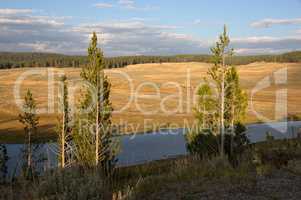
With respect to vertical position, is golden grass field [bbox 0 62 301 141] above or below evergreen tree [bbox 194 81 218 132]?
below

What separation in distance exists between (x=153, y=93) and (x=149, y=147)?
6582 cm

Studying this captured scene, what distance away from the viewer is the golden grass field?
75250 mm

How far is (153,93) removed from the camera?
11906 cm

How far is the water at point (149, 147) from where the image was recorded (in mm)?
46750

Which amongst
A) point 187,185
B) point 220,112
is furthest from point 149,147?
point 187,185

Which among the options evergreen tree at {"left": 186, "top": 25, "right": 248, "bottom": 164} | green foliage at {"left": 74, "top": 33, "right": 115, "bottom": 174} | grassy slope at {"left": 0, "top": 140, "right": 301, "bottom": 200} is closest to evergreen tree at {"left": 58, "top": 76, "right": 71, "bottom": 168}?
green foliage at {"left": 74, "top": 33, "right": 115, "bottom": 174}

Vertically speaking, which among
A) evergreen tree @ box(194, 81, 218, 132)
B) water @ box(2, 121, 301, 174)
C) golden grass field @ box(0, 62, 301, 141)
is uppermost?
evergreen tree @ box(194, 81, 218, 132)

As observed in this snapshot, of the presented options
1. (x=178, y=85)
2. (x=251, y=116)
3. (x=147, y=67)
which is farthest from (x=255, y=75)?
(x=251, y=116)

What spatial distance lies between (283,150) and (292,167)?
2.09 metres

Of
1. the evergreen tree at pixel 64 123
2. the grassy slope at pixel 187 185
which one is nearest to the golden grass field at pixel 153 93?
the evergreen tree at pixel 64 123

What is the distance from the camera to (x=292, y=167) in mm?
8594

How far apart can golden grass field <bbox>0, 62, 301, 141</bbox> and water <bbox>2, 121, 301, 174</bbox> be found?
675cm

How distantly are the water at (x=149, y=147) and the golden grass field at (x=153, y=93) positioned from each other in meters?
6.75

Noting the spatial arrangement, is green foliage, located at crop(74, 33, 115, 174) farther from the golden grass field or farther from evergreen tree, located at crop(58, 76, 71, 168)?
the golden grass field
